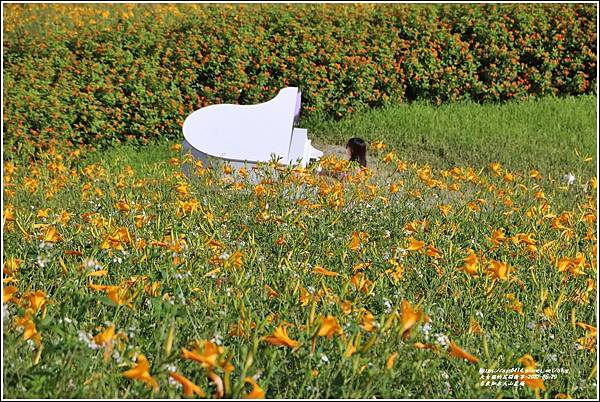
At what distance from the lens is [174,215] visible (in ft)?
11.9

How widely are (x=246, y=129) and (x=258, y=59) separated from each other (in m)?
1.92

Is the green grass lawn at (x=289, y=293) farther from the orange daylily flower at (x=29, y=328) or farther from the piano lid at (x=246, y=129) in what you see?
the piano lid at (x=246, y=129)

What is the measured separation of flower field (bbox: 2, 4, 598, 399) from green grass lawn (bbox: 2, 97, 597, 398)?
1cm

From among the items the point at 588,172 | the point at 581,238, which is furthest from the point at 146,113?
the point at 581,238

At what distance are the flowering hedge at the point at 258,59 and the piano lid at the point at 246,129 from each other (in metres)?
1.13

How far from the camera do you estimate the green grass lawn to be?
1.96 metres

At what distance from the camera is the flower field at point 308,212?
2.06 metres

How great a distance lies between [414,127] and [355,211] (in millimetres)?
4558

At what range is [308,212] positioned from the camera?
373cm

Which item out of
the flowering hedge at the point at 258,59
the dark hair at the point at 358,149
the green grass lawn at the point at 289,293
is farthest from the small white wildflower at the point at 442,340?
the flowering hedge at the point at 258,59

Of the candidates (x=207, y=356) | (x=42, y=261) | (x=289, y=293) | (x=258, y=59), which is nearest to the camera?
(x=207, y=356)

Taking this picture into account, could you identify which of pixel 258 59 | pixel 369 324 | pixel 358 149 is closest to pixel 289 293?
pixel 369 324

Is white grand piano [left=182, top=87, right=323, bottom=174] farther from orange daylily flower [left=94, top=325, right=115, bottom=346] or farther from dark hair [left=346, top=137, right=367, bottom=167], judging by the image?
orange daylily flower [left=94, top=325, right=115, bottom=346]

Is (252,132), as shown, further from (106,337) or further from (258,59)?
(106,337)
